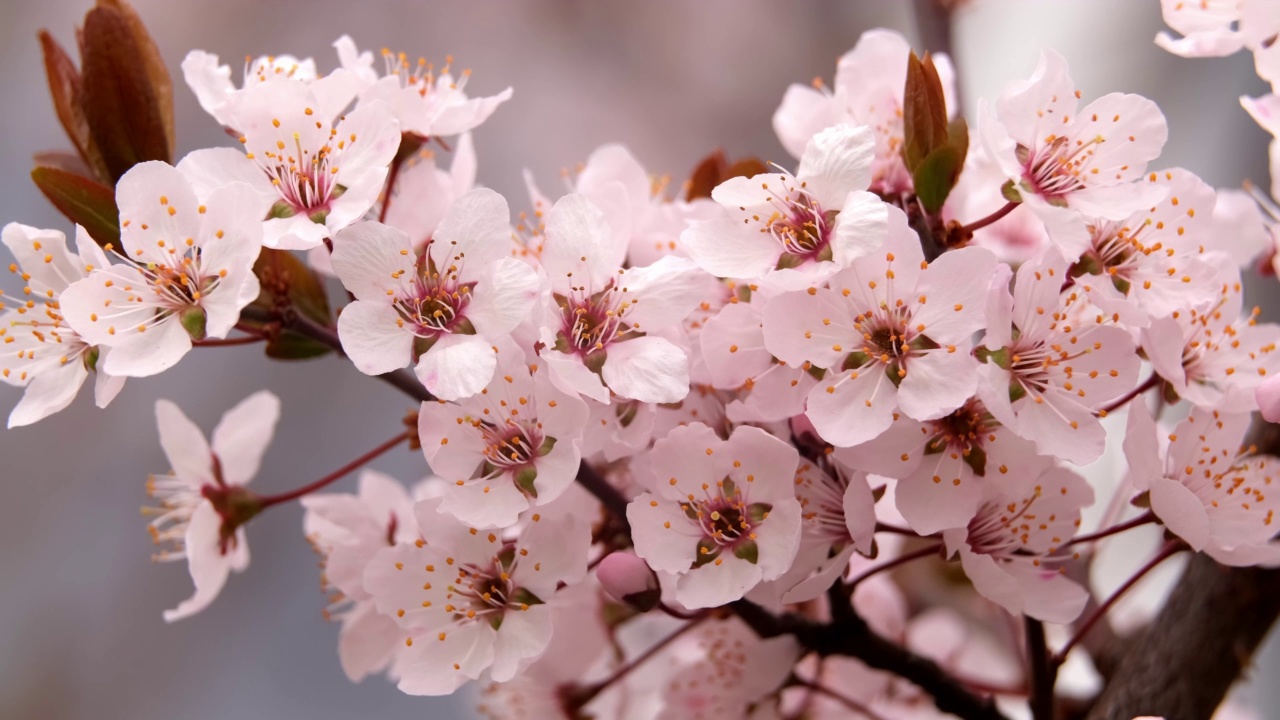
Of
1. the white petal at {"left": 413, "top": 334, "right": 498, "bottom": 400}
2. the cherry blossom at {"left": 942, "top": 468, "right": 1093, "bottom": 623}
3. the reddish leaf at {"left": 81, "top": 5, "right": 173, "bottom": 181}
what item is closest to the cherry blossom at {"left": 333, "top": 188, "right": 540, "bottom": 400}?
the white petal at {"left": 413, "top": 334, "right": 498, "bottom": 400}

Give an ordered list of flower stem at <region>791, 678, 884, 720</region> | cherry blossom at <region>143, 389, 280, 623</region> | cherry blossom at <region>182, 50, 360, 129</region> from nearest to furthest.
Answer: cherry blossom at <region>182, 50, 360, 129</region> → cherry blossom at <region>143, 389, 280, 623</region> → flower stem at <region>791, 678, 884, 720</region>

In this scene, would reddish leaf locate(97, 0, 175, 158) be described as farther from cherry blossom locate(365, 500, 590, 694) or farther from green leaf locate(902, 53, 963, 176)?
green leaf locate(902, 53, 963, 176)

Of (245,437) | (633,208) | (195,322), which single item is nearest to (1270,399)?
(633,208)

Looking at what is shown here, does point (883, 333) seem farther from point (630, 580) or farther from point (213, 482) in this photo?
point (213, 482)

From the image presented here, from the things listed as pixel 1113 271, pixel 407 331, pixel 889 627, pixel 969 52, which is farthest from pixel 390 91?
pixel 969 52

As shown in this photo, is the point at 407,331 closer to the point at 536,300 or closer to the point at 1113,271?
the point at 536,300
